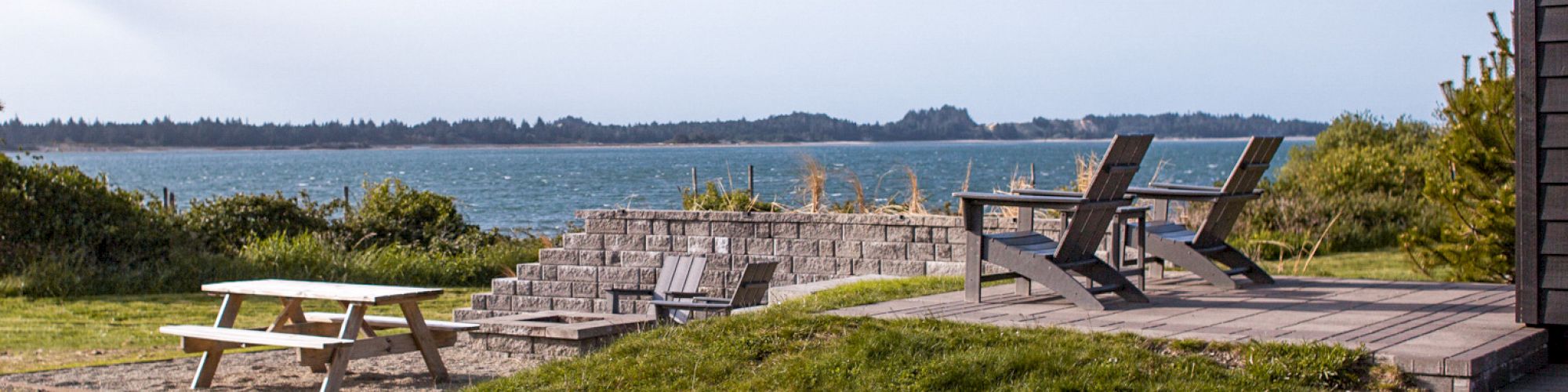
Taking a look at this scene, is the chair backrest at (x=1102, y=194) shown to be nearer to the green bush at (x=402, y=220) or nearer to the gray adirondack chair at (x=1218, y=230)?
the gray adirondack chair at (x=1218, y=230)

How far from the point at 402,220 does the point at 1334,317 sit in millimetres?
13322

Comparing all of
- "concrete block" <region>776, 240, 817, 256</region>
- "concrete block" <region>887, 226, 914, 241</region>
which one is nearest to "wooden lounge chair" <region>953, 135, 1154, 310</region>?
"concrete block" <region>887, 226, 914, 241</region>

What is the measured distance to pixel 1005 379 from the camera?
481cm

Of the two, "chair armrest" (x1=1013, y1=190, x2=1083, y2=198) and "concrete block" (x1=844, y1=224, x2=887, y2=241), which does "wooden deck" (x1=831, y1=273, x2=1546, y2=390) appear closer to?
"chair armrest" (x1=1013, y1=190, x2=1083, y2=198)

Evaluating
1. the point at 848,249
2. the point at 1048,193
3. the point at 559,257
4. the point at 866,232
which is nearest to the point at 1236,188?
the point at 1048,193

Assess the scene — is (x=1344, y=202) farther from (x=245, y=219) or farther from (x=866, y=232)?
(x=245, y=219)

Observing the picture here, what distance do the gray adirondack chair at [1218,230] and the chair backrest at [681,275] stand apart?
2.99 metres

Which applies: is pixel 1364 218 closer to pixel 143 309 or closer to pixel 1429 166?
pixel 1429 166

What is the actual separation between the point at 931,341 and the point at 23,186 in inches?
452

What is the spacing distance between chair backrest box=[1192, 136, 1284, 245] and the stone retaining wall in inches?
89.9

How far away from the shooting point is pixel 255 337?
6668mm

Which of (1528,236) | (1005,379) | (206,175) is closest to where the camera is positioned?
(1005,379)

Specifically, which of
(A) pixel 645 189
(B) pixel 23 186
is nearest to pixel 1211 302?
(B) pixel 23 186

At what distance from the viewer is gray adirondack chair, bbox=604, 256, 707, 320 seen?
29.2 feet
